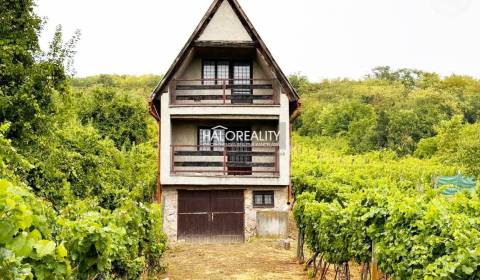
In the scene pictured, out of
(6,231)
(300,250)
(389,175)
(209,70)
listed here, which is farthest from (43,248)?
(389,175)

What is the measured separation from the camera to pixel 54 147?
55.9 feet

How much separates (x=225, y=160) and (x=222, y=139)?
1.66 meters

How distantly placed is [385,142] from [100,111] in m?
30.0

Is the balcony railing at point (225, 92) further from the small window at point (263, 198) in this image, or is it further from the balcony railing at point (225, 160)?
the small window at point (263, 198)

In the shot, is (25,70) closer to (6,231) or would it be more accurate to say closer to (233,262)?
(233,262)

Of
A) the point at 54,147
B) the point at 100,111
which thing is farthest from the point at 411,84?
the point at 54,147

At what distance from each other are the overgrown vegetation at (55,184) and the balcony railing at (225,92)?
4.00m

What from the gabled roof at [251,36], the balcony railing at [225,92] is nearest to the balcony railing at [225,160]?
the balcony railing at [225,92]

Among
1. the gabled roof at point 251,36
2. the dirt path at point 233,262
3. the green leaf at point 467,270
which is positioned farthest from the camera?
the gabled roof at point 251,36

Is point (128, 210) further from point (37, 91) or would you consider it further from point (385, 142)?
point (385, 142)

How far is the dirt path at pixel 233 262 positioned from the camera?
53.5 ft

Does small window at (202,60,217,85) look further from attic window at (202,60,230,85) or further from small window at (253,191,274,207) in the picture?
small window at (253,191,274,207)

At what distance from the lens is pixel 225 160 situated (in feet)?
74.5

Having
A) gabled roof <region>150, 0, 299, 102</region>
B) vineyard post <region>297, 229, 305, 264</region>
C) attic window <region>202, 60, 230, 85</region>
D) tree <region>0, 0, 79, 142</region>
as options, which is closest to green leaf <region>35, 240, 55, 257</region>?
tree <region>0, 0, 79, 142</region>
